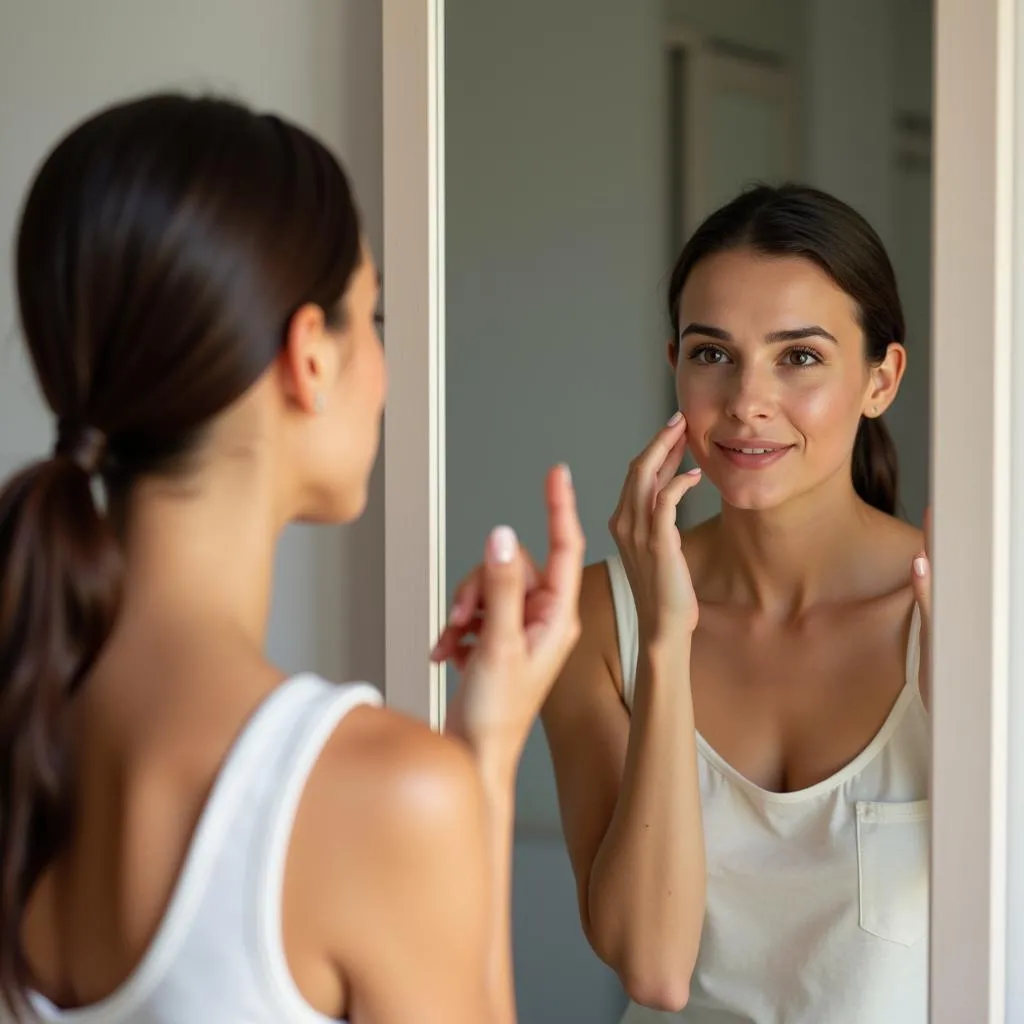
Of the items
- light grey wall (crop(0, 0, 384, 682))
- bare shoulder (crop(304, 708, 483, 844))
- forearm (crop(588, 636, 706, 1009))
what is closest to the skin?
bare shoulder (crop(304, 708, 483, 844))

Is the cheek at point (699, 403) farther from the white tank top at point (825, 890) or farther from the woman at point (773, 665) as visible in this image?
the white tank top at point (825, 890)

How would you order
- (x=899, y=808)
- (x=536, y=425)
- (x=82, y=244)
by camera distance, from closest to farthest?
(x=82, y=244) → (x=899, y=808) → (x=536, y=425)

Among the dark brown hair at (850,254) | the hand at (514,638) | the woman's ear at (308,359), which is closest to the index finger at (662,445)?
the dark brown hair at (850,254)

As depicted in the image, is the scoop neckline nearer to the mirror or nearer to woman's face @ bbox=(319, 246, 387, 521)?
the mirror

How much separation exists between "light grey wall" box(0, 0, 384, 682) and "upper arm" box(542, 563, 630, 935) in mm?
199

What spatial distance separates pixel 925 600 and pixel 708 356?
187 millimetres

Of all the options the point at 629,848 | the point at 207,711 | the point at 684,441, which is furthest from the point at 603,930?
the point at 207,711

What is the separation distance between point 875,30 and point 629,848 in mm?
496

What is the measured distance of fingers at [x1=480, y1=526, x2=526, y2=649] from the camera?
23.0 inches

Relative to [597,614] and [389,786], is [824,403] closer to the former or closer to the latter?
[597,614]

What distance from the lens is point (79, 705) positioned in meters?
0.54

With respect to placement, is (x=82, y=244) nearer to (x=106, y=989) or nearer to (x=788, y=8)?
(x=106, y=989)

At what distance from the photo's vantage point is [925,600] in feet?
2.58

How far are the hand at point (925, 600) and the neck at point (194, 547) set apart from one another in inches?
15.7
